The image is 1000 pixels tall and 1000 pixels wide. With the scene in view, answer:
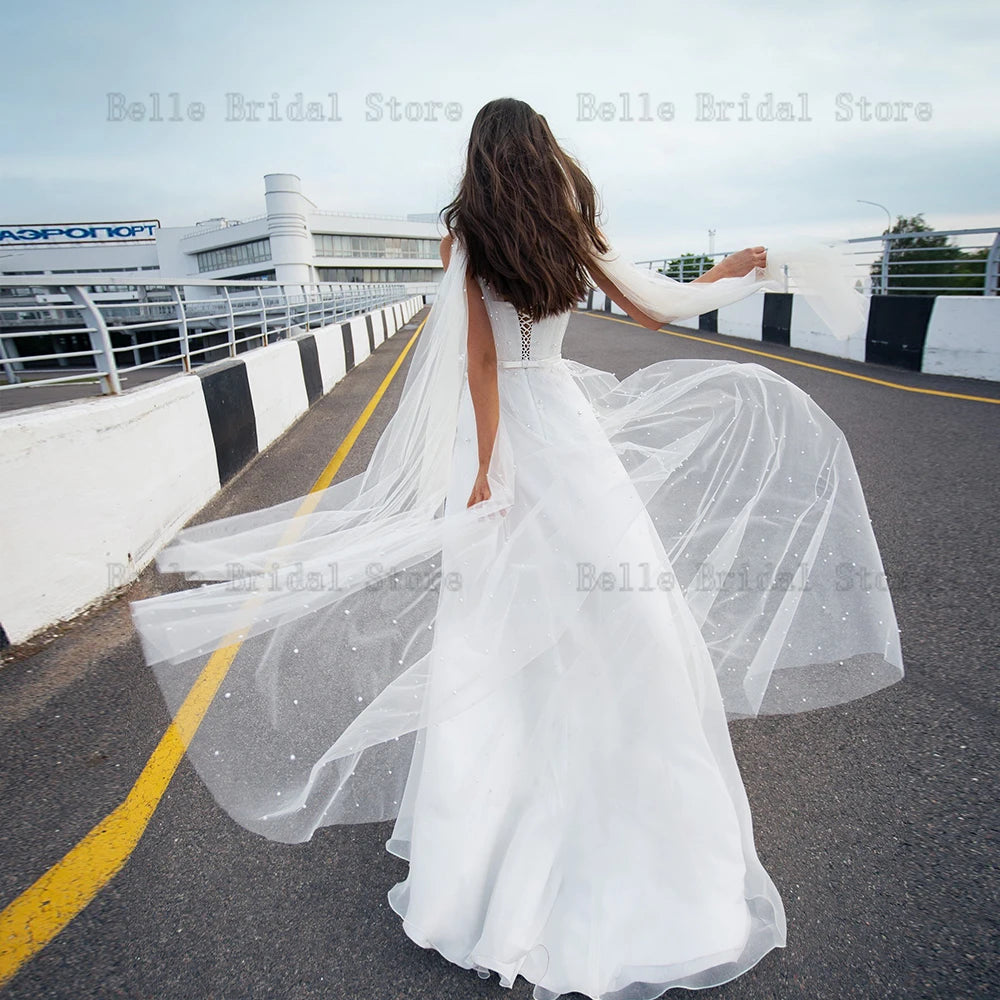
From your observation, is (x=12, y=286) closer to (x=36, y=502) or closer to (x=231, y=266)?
(x=36, y=502)

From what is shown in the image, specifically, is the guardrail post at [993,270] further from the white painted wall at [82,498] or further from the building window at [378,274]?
the building window at [378,274]

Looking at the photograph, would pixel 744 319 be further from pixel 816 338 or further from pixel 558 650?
pixel 558 650

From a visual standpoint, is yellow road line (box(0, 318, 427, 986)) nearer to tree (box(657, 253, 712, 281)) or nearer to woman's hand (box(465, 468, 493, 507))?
woman's hand (box(465, 468, 493, 507))

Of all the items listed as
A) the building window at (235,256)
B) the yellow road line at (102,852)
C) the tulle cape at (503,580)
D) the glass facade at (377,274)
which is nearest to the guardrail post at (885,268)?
the tulle cape at (503,580)

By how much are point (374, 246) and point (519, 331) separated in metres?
106

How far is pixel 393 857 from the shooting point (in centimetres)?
220

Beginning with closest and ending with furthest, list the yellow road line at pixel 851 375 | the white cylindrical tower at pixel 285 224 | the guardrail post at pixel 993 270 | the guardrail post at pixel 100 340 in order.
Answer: the guardrail post at pixel 100 340
the yellow road line at pixel 851 375
the guardrail post at pixel 993 270
the white cylindrical tower at pixel 285 224

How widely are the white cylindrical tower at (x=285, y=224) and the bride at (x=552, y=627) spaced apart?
86339mm

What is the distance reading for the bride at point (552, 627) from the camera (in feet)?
5.96

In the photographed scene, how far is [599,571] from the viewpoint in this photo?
2.01 m

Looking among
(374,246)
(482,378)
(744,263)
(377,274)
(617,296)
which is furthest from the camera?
(377,274)

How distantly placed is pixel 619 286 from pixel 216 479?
468cm

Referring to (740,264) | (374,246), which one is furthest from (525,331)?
(374,246)

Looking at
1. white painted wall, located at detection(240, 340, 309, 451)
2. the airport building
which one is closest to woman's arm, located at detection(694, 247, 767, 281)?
white painted wall, located at detection(240, 340, 309, 451)
